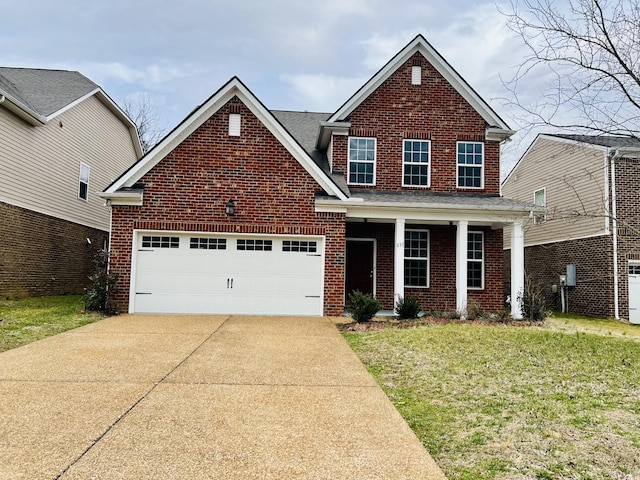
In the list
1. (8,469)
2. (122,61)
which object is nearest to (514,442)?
(8,469)

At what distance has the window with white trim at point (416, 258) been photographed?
46.1ft

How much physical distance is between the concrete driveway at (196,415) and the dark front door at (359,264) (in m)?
6.52

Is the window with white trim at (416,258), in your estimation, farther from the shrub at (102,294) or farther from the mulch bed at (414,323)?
the shrub at (102,294)

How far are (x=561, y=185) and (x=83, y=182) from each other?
59.9 feet

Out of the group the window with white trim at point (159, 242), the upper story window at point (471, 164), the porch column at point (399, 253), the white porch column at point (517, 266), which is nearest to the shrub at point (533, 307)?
the white porch column at point (517, 266)

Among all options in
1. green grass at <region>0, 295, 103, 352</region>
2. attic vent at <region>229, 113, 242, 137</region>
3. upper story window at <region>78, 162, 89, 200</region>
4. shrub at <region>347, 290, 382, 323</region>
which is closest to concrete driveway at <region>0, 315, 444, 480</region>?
green grass at <region>0, 295, 103, 352</region>

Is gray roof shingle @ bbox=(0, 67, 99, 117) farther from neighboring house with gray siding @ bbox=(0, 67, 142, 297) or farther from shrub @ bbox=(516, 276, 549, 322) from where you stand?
shrub @ bbox=(516, 276, 549, 322)

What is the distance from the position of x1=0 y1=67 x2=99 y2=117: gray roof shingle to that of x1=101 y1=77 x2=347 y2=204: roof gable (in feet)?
15.2

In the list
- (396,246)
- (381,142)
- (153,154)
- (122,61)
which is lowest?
(396,246)

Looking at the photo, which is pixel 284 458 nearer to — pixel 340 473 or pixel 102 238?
pixel 340 473

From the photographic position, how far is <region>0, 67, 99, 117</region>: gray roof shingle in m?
14.8

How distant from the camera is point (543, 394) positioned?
17.5 feet

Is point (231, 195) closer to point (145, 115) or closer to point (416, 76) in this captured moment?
point (416, 76)

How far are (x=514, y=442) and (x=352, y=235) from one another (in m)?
10.5
